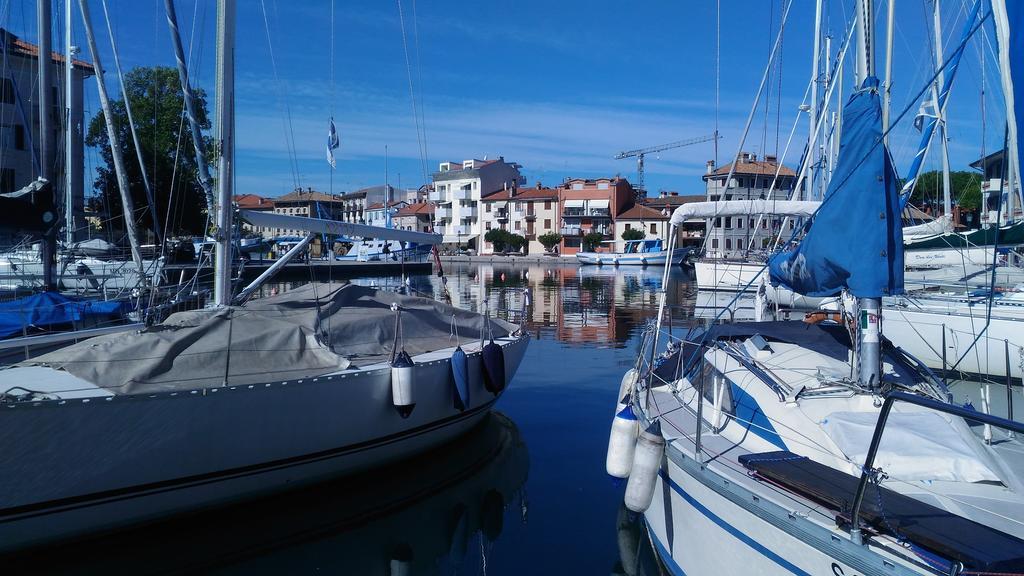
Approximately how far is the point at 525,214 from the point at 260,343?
262 feet

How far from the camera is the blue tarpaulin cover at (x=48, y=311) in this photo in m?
9.27

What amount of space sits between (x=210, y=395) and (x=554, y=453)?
476cm

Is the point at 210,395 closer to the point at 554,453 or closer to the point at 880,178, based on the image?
Answer: the point at 554,453

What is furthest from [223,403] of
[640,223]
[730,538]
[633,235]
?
[640,223]

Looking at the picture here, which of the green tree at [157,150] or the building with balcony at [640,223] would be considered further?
the building with balcony at [640,223]

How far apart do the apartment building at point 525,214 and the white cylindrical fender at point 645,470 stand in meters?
79.9

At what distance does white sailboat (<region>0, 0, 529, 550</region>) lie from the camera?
6074 mm

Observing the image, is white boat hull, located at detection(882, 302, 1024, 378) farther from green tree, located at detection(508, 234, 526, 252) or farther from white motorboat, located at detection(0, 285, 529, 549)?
green tree, located at detection(508, 234, 526, 252)

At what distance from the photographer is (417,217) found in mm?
94375

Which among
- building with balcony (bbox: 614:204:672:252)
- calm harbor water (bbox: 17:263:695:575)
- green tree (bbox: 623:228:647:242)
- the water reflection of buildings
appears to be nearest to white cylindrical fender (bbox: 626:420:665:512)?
calm harbor water (bbox: 17:263:695:575)

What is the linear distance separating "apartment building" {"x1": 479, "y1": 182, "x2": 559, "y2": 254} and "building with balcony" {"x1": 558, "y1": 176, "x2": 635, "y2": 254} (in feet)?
4.78

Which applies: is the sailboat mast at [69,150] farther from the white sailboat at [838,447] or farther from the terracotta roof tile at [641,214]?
the terracotta roof tile at [641,214]

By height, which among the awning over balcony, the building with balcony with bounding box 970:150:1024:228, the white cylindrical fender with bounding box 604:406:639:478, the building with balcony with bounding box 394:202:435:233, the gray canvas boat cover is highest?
the building with balcony with bounding box 394:202:435:233

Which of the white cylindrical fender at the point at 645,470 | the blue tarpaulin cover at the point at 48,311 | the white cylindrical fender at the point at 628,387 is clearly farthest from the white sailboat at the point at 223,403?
the white cylindrical fender at the point at 645,470
